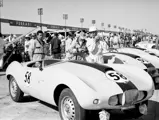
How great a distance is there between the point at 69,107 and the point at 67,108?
6 centimetres

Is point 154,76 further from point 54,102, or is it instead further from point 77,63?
point 54,102

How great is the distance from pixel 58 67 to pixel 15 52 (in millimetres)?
7216

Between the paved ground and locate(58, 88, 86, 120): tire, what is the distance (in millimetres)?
530

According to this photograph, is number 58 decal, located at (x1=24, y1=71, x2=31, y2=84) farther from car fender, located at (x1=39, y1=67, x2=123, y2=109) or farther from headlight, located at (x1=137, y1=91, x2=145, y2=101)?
headlight, located at (x1=137, y1=91, x2=145, y2=101)


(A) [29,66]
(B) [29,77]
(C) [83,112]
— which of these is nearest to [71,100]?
(C) [83,112]

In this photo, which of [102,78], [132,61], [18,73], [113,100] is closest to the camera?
[113,100]

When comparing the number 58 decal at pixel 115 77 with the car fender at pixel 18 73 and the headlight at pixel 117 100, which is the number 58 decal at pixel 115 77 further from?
the car fender at pixel 18 73

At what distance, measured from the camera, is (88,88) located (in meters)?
3.46

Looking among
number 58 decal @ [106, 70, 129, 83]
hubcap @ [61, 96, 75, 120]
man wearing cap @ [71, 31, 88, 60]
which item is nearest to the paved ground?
hubcap @ [61, 96, 75, 120]

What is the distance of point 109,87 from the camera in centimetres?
366

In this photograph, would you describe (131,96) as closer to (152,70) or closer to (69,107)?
(69,107)

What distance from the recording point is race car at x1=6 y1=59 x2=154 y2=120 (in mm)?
3482

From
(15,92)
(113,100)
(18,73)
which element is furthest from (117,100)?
(15,92)

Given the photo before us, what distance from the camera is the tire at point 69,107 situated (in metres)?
3.52
